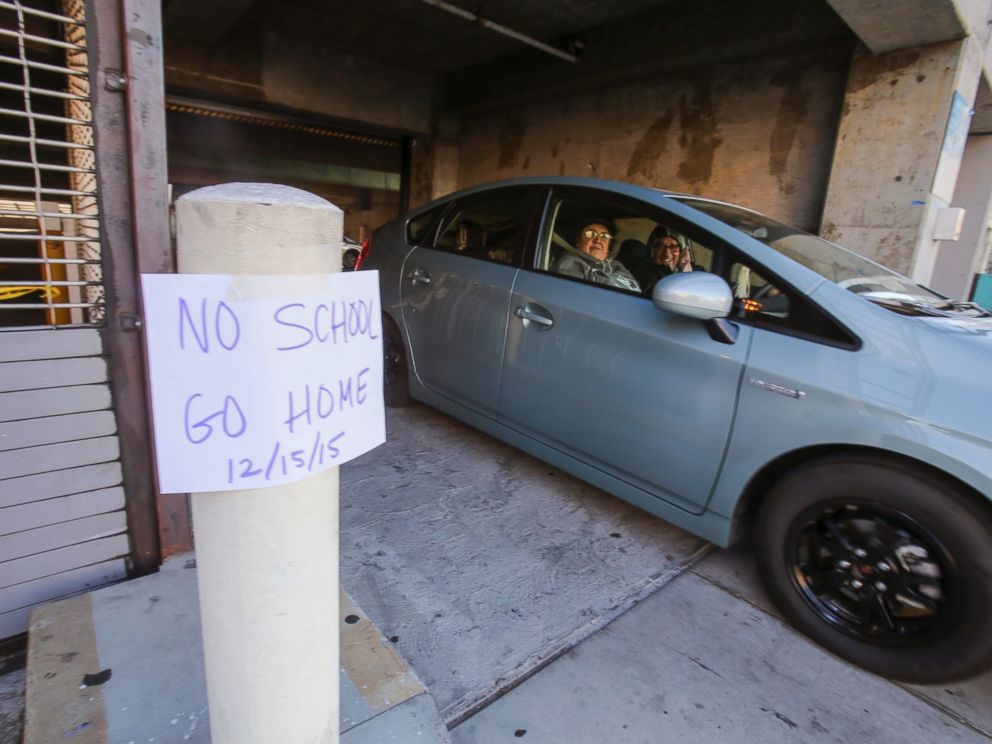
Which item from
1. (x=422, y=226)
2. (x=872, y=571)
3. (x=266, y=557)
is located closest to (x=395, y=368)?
(x=422, y=226)

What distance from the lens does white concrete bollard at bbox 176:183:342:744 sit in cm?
70

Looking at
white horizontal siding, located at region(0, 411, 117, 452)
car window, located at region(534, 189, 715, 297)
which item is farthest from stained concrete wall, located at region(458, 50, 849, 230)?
white horizontal siding, located at region(0, 411, 117, 452)

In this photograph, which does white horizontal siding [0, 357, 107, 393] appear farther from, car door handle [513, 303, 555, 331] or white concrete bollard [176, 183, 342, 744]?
car door handle [513, 303, 555, 331]

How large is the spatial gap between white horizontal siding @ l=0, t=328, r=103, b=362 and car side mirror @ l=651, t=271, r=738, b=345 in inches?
70.3

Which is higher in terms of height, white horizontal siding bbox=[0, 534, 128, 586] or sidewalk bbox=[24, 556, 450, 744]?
white horizontal siding bbox=[0, 534, 128, 586]

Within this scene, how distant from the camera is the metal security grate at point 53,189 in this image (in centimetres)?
126

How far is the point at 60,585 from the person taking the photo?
1.51 m

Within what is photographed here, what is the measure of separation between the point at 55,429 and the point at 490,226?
2224 mm

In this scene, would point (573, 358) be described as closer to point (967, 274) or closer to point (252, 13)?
point (252, 13)

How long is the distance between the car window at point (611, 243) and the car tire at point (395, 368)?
4.03ft

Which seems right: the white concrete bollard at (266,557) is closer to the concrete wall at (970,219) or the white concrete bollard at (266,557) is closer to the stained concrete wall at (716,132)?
the stained concrete wall at (716,132)

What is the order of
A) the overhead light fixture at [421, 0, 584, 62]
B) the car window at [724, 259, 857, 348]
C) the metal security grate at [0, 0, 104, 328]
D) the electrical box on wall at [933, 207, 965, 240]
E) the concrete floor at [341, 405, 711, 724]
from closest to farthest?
the metal security grate at [0, 0, 104, 328], the concrete floor at [341, 405, 711, 724], the car window at [724, 259, 857, 348], the electrical box on wall at [933, 207, 965, 240], the overhead light fixture at [421, 0, 584, 62]

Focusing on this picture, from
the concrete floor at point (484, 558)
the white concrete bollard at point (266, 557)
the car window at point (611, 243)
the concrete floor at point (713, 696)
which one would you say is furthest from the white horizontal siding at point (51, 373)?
the car window at point (611, 243)

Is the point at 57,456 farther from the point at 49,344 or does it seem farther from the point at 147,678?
the point at 147,678
